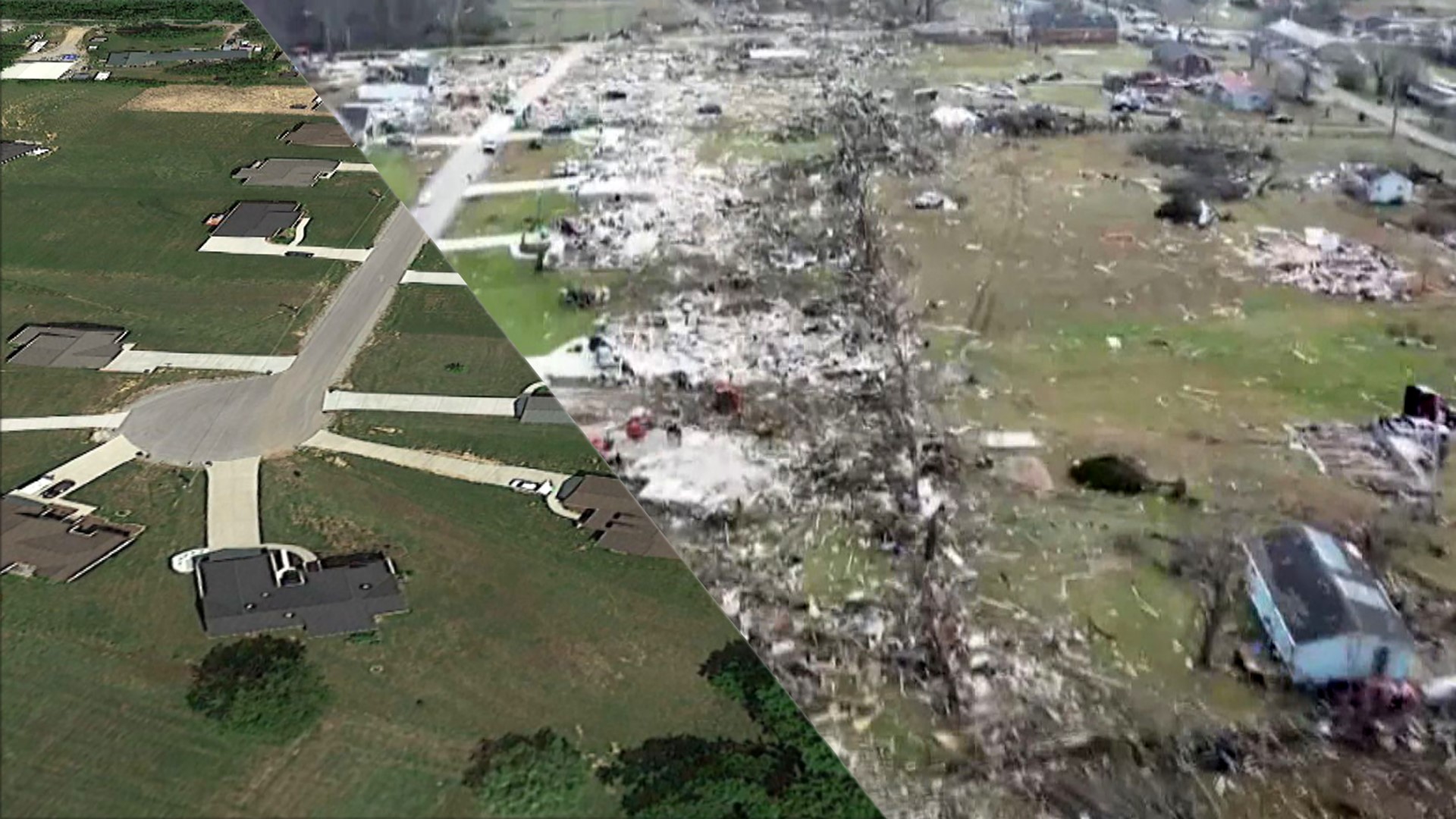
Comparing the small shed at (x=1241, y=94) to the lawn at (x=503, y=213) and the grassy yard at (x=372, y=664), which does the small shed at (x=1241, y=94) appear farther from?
the grassy yard at (x=372, y=664)

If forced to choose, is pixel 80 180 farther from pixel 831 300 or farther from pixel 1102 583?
pixel 1102 583

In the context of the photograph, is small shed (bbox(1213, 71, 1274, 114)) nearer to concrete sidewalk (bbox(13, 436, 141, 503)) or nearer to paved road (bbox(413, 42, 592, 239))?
paved road (bbox(413, 42, 592, 239))

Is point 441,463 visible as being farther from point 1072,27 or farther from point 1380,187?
point 1072,27

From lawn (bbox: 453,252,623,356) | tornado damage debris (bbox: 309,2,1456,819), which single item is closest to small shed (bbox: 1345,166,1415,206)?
tornado damage debris (bbox: 309,2,1456,819)

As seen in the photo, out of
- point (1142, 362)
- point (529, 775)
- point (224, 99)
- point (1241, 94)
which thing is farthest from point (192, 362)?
point (1241, 94)

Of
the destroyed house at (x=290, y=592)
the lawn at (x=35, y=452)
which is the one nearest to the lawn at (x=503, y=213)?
the lawn at (x=35, y=452)
